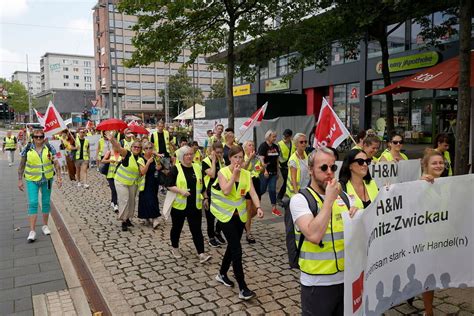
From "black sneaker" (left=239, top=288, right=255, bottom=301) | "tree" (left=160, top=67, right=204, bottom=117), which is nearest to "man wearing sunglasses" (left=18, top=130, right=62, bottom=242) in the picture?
"black sneaker" (left=239, top=288, right=255, bottom=301)

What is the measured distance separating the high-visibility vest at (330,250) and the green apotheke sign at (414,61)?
16.2 metres

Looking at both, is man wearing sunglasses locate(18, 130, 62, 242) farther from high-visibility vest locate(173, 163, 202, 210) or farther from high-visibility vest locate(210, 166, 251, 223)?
high-visibility vest locate(210, 166, 251, 223)

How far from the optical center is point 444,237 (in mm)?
3873

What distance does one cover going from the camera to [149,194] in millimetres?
8102

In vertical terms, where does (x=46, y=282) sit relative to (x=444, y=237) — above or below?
below

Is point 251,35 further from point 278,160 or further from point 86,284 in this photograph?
point 86,284

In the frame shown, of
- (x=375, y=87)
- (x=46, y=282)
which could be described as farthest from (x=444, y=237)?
(x=375, y=87)

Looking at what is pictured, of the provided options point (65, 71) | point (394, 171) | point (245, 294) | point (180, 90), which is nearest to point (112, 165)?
point (245, 294)

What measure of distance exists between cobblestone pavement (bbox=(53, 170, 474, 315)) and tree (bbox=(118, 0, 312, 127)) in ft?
18.3

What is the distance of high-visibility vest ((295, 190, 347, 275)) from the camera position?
281cm

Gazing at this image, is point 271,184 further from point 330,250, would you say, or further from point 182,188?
point 330,250

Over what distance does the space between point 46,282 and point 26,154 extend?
2769 mm

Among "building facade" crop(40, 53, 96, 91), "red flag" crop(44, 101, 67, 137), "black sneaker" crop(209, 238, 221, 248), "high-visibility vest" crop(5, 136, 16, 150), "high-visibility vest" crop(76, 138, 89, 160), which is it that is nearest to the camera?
"black sneaker" crop(209, 238, 221, 248)

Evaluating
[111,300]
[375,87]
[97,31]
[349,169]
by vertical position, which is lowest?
[111,300]
